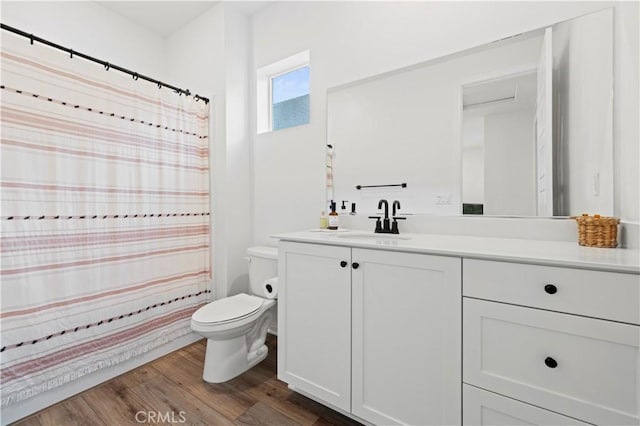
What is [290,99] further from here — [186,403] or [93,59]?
[186,403]

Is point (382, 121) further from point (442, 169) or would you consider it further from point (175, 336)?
point (175, 336)

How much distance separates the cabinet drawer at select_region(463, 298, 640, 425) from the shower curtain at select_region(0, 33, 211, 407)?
1.92 metres

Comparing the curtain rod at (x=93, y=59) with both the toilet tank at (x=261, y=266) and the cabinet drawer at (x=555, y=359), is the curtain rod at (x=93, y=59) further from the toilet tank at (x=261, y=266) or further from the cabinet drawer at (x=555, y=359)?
the cabinet drawer at (x=555, y=359)

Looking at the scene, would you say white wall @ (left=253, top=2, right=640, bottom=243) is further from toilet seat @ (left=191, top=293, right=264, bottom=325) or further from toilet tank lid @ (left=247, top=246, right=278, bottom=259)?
toilet seat @ (left=191, top=293, right=264, bottom=325)

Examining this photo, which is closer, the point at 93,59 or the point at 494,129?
the point at 494,129

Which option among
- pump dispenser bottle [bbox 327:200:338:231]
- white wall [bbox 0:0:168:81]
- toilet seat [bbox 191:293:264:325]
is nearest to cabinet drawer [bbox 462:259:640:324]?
pump dispenser bottle [bbox 327:200:338:231]

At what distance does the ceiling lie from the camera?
2.29 metres

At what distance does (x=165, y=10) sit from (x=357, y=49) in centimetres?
175

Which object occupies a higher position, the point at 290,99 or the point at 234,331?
the point at 290,99

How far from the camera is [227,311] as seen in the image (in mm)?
1746

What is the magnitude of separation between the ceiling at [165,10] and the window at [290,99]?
57cm

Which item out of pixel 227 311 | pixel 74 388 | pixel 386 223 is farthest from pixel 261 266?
pixel 74 388

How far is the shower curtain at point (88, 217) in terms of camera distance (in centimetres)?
139

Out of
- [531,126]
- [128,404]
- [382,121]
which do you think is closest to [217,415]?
[128,404]
